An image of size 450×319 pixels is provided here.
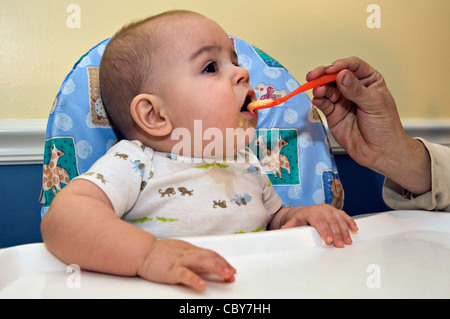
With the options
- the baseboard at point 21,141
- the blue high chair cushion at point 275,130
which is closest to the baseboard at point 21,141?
the baseboard at point 21,141

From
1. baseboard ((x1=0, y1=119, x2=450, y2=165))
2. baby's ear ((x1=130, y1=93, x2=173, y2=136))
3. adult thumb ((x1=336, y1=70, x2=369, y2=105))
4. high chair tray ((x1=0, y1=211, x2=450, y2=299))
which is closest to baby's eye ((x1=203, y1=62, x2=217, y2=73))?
baby's ear ((x1=130, y1=93, x2=173, y2=136))

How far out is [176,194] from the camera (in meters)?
0.68

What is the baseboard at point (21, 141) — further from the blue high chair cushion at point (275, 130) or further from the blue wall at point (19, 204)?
the blue high chair cushion at point (275, 130)

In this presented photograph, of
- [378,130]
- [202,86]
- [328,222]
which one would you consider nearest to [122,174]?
[202,86]

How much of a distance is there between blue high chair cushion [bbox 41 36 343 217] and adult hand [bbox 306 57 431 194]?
2.6 inches

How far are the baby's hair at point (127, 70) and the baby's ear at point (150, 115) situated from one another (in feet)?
0.07

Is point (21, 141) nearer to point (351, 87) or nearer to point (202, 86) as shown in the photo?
point (202, 86)

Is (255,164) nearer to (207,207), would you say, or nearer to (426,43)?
(207,207)

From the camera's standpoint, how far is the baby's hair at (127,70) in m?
0.74

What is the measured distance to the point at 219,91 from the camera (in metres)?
0.71

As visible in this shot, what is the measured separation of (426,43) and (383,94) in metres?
0.70

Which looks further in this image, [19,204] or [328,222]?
[19,204]

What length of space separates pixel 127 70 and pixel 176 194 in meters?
0.25
